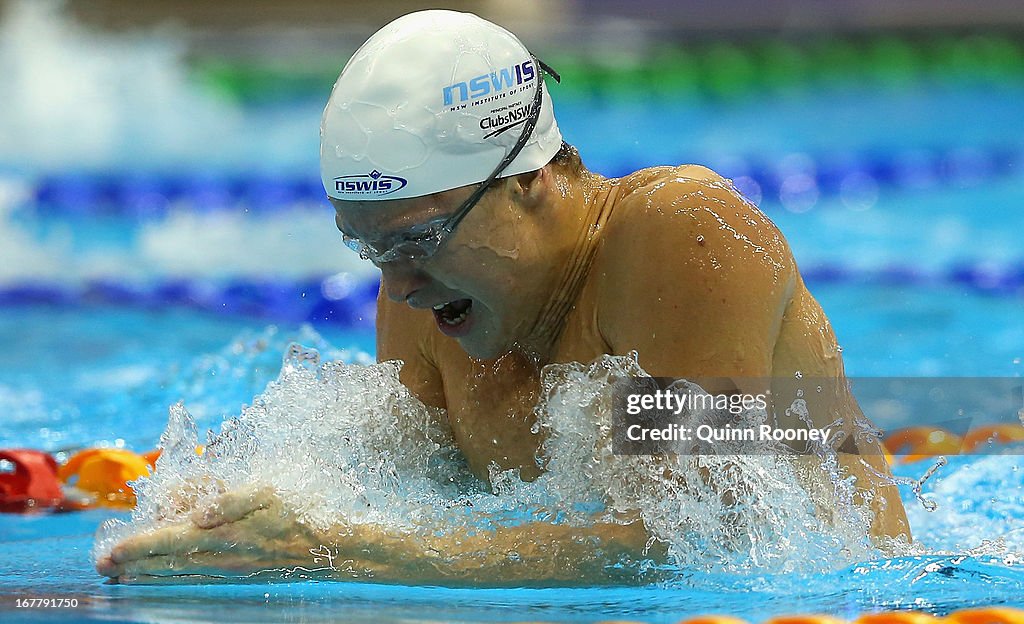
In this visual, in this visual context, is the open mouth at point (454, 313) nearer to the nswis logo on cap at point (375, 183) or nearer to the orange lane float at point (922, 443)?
the nswis logo on cap at point (375, 183)

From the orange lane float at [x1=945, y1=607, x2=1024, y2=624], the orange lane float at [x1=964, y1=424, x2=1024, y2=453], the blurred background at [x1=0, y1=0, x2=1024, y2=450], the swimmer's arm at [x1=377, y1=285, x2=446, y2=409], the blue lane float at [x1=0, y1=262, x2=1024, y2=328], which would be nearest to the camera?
the orange lane float at [x1=945, y1=607, x2=1024, y2=624]

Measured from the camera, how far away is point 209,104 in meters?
9.23

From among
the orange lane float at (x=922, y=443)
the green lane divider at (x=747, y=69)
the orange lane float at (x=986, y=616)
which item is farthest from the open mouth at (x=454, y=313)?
the green lane divider at (x=747, y=69)

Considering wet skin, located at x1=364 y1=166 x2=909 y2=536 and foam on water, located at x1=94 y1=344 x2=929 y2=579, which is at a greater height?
wet skin, located at x1=364 y1=166 x2=909 y2=536

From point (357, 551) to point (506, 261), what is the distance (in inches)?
19.4

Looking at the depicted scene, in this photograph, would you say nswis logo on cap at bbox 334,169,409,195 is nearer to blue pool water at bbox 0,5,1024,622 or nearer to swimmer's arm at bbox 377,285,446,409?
swimmer's arm at bbox 377,285,446,409

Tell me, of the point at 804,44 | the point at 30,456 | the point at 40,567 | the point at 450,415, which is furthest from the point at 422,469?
the point at 804,44

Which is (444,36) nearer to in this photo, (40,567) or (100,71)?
(40,567)

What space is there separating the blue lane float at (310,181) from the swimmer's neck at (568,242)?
15.7ft

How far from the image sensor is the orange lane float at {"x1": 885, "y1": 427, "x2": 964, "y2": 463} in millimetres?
3234

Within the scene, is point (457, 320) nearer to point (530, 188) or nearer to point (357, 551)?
point (530, 188)

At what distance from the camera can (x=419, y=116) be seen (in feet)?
6.04

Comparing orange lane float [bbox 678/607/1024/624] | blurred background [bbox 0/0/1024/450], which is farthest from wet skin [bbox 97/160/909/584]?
blurred background [bbox 0/0/1024/450]

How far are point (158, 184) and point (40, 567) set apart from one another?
511cm
